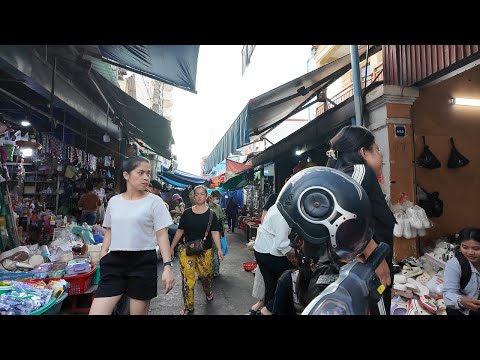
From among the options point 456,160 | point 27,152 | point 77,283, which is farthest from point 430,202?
point 27,152

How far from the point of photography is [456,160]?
5.42 meters

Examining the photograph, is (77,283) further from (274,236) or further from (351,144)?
(351,144)

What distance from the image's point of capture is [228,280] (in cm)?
646

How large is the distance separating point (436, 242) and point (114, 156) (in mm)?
10810

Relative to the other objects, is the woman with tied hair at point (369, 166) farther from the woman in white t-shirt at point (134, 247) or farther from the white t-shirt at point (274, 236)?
the woman in white t-shirt at point (134, 247)

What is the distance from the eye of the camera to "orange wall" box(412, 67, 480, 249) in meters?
5.49

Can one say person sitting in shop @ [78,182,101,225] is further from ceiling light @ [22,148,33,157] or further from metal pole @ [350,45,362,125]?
metal pole @ [350,45,362,125]

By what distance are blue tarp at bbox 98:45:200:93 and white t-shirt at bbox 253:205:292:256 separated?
2068 millimetres

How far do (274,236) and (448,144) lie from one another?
433cm

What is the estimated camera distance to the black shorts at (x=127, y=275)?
2.69m

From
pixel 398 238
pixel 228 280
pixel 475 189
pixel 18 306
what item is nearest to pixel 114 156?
pixel 228 280

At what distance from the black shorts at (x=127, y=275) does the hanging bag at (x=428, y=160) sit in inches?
194

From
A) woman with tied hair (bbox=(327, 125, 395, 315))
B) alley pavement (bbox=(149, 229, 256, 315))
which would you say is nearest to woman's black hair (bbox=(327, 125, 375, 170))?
woman with tied hair (bbox=(327, 125, 395, 315))
